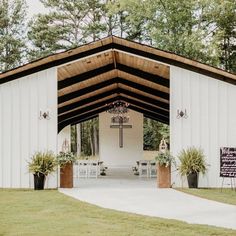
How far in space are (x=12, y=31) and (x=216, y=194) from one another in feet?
103

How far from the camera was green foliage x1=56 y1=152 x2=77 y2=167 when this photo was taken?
13080mm

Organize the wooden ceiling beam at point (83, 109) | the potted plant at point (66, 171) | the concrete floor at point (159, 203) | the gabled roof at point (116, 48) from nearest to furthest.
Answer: the concrete floor at point (159, 203) → the gabled roof at point (116, 48) → the potted plant at point (66, 171) → the wooden ceiling beam at point (83, 109)

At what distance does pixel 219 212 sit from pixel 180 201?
5.56ft

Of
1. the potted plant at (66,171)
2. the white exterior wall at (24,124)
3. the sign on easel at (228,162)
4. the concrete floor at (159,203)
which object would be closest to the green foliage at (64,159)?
the potted plant at (66,171)

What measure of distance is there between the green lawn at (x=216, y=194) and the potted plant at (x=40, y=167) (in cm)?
334

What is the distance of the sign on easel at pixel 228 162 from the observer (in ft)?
40.8

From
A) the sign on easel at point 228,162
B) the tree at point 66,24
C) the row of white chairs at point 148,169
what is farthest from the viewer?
the tree at point 66,24

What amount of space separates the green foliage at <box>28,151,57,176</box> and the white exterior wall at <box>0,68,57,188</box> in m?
0.34

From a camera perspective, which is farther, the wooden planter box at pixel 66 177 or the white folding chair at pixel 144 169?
the white folding chair at pixel 144 169

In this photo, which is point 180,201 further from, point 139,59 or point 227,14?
point 227,14

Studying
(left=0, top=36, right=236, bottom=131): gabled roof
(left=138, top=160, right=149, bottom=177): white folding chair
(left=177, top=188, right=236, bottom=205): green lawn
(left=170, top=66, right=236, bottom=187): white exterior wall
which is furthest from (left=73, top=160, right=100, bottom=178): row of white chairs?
(left=177, top=188, right=236, bottom=205): green lawn

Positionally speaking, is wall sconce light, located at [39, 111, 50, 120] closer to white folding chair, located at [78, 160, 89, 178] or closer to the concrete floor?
the concrete floor

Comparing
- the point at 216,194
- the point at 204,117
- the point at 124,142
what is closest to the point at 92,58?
the point at 204,117

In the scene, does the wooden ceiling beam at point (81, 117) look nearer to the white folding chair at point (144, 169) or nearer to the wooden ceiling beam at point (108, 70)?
the white folding chair at point (144, 169)
